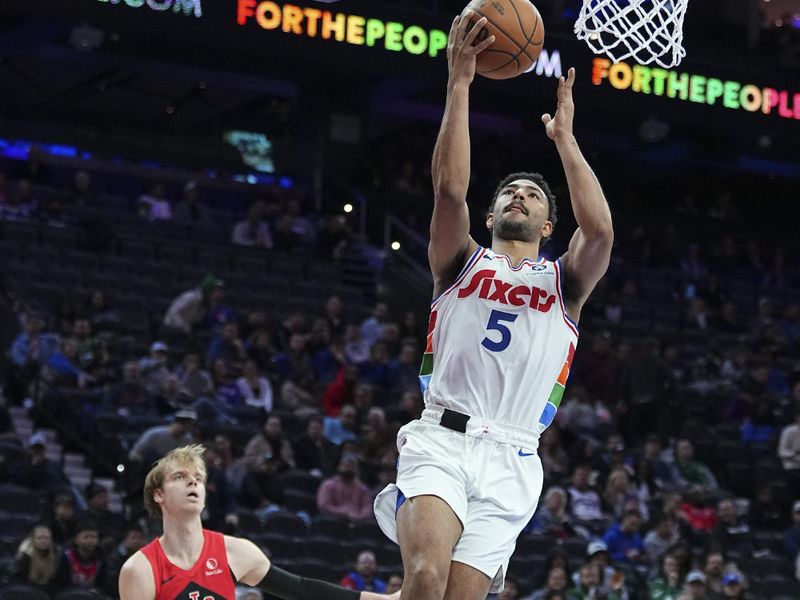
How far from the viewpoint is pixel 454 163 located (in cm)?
554

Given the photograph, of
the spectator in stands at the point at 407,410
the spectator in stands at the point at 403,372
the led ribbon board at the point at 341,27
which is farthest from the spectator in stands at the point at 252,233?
the spectator in stands at the point at 407,410

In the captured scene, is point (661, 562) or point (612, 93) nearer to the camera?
point (661, 562)

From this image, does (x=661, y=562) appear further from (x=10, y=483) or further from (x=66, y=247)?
(x=66, y=247)

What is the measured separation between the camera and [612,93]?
17.8 meters

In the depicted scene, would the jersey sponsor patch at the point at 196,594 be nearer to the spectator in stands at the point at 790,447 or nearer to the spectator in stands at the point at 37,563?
the spectator in stands at the point at 37,563

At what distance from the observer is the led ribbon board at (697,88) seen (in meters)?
17.7

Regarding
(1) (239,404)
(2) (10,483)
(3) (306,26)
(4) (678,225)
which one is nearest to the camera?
(2) (10,483)

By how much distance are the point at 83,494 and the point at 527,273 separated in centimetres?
789

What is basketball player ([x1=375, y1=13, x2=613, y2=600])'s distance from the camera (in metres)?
5.45

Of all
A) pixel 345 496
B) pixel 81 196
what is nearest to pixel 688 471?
pixel 345 496

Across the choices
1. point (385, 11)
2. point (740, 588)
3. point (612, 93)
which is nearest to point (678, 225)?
point (612, 93)

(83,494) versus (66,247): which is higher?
(66,247)

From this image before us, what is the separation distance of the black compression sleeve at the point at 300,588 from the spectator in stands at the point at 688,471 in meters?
9.72

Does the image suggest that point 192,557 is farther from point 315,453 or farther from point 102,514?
point 315,453
